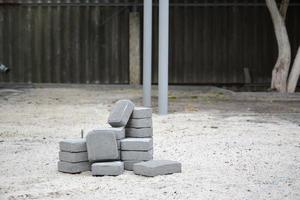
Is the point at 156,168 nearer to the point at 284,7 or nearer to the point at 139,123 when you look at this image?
the point at 139,123

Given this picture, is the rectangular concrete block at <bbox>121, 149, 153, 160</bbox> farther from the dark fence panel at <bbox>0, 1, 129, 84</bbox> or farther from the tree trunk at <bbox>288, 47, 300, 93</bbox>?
the dark fence panel at <bbox>0, 1, 129, 84</bbox>

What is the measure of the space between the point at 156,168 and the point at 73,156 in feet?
3.50

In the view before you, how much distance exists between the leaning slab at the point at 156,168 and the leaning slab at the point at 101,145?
35 centimetres

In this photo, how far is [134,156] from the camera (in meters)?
7.79

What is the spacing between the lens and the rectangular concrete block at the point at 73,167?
769 centimetres

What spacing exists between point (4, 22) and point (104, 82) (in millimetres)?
4346

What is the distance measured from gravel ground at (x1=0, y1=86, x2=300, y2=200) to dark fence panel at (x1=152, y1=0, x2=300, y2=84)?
470cm

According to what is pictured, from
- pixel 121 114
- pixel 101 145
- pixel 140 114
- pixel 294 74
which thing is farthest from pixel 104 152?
pixel 294 74

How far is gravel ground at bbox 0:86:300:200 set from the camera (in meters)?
6.79

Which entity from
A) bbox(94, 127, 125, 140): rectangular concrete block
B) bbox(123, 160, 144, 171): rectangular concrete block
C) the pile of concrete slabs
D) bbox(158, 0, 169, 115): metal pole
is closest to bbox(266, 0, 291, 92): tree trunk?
bbox(158, 0, 169, 115): metal pole

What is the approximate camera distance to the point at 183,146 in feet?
31.8

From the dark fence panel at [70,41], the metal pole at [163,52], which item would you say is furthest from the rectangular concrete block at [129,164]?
the dark fence panel at [70,41]

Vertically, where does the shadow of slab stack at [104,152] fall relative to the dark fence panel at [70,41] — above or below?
below

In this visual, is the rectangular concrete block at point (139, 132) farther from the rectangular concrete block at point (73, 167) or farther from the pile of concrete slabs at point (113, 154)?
the rectangular concrete block at point (73, 167)
